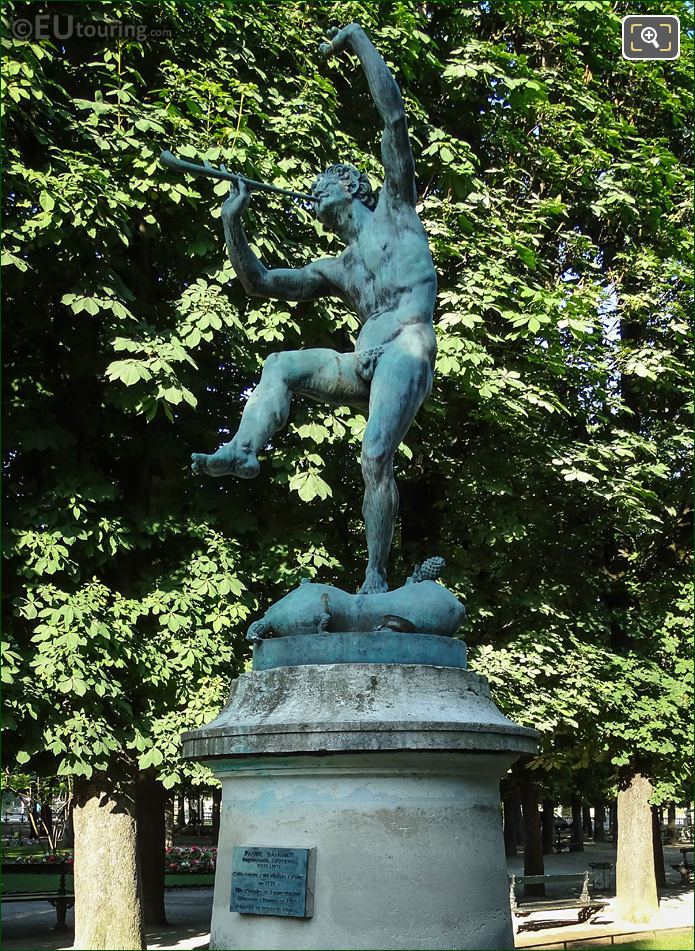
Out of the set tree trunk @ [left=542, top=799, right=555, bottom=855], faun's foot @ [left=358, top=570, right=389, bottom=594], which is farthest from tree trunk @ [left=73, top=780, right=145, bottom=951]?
tree trunk @ [left=542, top=799, right=555, bottom=855]

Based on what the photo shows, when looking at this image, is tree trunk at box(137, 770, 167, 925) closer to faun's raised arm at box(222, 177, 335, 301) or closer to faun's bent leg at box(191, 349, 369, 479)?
faun's raised arm at box(222, 177, 335, 301)

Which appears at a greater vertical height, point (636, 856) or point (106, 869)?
point (106, 869)

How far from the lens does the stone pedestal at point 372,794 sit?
4551 mm

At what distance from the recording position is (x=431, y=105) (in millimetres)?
13719

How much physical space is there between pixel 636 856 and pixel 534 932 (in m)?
1.87

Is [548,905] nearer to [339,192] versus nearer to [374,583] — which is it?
[374,583]

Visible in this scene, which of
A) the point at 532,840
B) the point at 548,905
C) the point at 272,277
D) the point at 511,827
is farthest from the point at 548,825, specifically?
the point at 272,277

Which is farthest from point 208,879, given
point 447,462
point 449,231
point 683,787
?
point 449,231

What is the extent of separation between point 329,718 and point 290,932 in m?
0.87

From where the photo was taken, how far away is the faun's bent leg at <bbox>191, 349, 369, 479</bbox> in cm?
506

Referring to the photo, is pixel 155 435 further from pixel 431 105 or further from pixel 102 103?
pixel 431 105

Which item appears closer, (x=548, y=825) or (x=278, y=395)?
(x=278, y=395)

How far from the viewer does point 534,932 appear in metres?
16.5

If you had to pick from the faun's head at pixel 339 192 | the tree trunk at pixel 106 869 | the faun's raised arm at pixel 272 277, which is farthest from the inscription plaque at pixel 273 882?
the tree trunk at pixel 106 869
